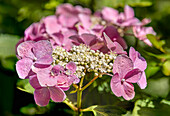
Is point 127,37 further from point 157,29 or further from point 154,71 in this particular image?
point 157,29

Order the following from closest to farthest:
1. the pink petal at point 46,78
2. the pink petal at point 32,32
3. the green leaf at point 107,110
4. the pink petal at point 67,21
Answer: the pink petal at point 46,78
the green leaf at point 107,110
the pink petal at point 32,32
the pink petal at point 67,21

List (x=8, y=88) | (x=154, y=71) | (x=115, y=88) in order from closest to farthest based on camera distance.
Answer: (x=115, y=88) → (x=154, y=71) → (x=8, y=88)

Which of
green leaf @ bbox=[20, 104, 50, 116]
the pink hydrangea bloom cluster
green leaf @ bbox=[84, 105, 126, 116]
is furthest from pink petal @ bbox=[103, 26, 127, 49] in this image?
green leaf @ bbox=[20, 104, 50, 116]

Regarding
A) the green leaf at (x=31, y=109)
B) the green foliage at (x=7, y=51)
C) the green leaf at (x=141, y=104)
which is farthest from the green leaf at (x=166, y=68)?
the green foliage at (x=7, y=51)

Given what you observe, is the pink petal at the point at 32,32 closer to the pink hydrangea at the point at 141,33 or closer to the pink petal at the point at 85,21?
the pink petal at the point at 85,21

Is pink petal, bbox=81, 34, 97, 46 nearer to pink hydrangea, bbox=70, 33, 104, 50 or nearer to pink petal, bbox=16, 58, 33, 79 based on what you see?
pink hydrangea, bbox=70, 33, 104, 50

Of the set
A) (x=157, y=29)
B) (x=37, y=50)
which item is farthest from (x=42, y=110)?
(x=157, y=29)
